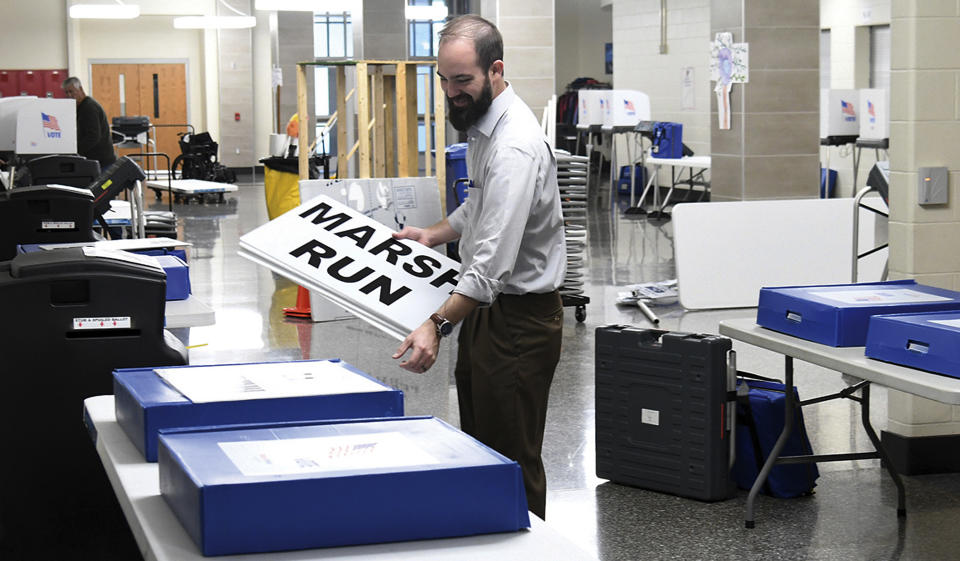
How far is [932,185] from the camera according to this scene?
4.46 metres

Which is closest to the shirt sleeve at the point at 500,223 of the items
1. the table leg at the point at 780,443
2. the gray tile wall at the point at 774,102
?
the table leg at the point at 780,443

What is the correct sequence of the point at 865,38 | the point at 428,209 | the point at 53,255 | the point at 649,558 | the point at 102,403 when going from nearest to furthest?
the point at 102,403 < the point at 53,255 < the point at 649,558 < the point at 428,209 < the point at 865,38

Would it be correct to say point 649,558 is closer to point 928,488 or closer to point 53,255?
point 928,488

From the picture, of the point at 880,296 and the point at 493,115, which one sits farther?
the point at 880,296

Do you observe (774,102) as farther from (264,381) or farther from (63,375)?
(264,381)

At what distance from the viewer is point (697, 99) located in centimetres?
1767

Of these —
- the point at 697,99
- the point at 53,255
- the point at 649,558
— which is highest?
the point at 697,99

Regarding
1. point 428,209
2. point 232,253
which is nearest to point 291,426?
point 428,209

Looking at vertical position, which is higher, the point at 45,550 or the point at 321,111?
the point at 321,111

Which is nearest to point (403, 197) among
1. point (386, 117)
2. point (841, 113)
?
point (386, 117)

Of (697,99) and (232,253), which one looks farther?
(697,99)

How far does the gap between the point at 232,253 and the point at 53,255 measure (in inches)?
387

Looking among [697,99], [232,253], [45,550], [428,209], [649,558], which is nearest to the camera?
[45,550]

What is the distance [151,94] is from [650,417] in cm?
2235
